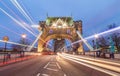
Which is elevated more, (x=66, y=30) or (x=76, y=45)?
(x=66, y=30)

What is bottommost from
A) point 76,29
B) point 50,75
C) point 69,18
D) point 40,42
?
point 50,75

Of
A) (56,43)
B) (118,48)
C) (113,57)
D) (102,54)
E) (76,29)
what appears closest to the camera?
(113,57)

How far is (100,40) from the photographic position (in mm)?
89750

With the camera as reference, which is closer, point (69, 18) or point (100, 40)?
point (100, 40)

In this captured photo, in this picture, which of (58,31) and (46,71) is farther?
(58,31)

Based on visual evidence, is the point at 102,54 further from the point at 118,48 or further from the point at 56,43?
the point at 56,43

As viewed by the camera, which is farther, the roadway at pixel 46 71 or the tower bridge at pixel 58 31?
the tower bridge at pixel 58 31

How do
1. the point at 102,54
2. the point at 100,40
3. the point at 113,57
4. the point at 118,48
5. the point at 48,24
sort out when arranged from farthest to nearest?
the point at 48,24
the point at 100,40
the point at 118,48
the point at 102,54
the point at 113,57

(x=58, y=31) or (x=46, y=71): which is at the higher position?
(x=58, y=31)

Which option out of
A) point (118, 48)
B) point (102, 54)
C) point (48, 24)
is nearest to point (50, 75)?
point (102, 54)

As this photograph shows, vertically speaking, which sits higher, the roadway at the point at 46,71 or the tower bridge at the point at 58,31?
the tower bridge at the point at 58,31

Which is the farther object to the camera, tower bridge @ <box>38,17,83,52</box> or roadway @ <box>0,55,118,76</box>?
tower bridge @ <box>38,17,83,52</box>

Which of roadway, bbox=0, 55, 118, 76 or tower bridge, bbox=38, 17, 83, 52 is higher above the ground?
tower bridge, bbox=38, 17, 83, 52

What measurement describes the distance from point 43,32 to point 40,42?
7.49 m
